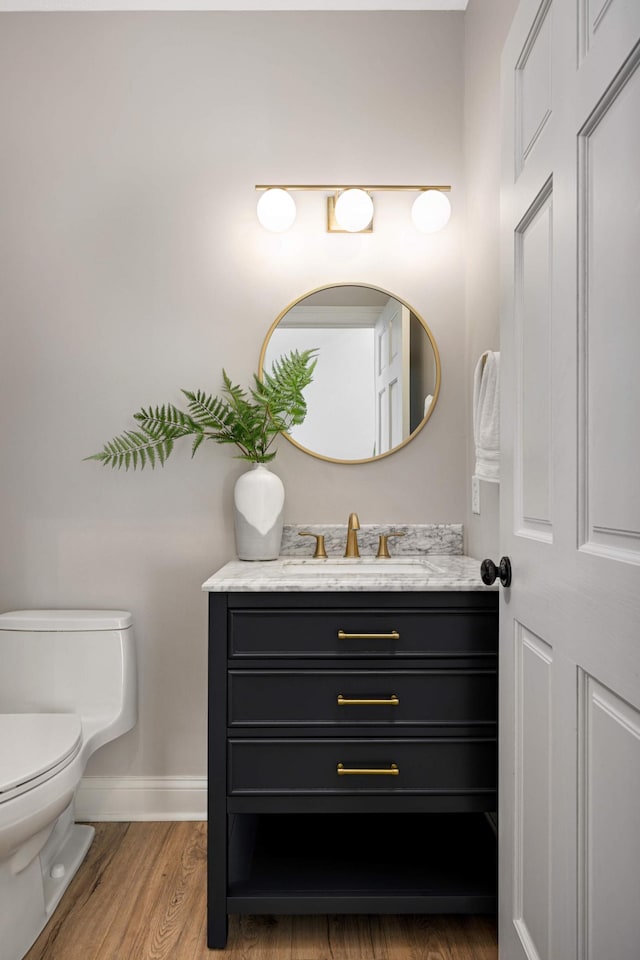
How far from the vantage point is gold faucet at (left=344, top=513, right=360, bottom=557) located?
86.7 inches

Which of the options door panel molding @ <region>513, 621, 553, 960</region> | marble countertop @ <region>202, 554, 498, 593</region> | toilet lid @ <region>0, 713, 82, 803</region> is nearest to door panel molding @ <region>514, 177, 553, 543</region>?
door panel molding @ <region>513, 621, 553, 960</region>

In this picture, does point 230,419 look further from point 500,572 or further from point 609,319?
point 609,319

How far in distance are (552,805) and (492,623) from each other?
550mm

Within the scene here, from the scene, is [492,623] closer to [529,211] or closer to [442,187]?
[529,211]

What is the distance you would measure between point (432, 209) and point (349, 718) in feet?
5.03

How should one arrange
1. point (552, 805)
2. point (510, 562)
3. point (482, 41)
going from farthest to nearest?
point (482, 41), point (510, 562), point (552, 805)

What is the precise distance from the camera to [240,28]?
89.9 inches

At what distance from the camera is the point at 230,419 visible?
215 centimetres

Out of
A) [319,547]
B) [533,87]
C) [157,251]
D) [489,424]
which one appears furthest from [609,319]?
[157,251]

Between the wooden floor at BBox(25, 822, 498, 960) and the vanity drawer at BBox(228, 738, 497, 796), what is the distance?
36cm

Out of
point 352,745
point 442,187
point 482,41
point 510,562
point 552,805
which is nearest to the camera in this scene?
point 552,805

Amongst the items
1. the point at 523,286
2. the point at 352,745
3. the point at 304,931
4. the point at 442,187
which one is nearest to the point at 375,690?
the point at 352,745

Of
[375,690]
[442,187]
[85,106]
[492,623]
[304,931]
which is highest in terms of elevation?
[85,106]

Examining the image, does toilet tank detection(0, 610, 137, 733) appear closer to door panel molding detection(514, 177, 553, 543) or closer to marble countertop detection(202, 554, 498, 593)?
marble countertop detection(202, 554, 498, 593)
